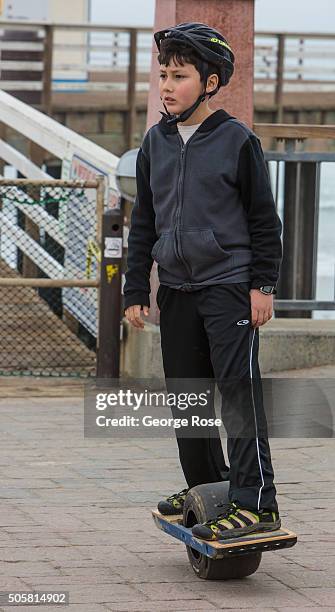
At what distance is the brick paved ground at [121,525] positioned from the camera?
4656mm

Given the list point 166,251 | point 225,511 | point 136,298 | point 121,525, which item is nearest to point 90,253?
point 121,525

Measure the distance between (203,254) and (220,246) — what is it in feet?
0.19

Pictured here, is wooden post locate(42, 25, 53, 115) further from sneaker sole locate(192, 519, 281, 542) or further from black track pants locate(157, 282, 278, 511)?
sneaker sole locate(192, 519, 281, 542)

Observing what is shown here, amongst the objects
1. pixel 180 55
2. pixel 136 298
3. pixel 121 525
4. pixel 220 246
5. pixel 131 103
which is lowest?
pixel 121 525

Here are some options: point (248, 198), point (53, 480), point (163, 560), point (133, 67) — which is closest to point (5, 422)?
point (53, 480)

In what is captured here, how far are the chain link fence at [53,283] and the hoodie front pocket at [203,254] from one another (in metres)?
4.41

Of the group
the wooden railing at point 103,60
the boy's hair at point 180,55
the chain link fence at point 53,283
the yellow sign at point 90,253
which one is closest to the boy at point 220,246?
the boy's hair at point 180,55

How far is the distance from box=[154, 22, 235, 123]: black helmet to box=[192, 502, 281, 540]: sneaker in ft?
4.06

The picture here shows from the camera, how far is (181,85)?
15.7 feet

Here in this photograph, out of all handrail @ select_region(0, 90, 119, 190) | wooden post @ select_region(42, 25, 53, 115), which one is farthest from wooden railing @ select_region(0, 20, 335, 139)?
handrail @ select_region(0, 90, 119, 190)

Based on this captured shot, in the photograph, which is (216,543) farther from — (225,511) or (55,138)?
(55,138)

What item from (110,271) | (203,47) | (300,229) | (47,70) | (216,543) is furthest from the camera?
(47,70)

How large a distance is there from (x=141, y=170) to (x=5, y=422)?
3.09 metres

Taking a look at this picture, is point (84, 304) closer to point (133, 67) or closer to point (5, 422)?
point (5, 422)
